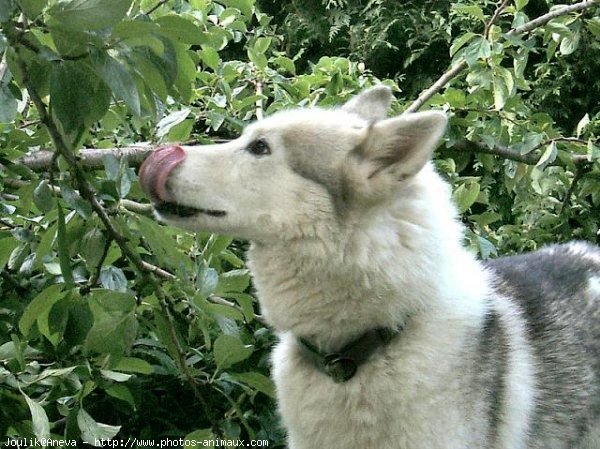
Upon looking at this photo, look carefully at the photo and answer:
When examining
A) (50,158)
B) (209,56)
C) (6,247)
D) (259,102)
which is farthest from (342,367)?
(259,102)

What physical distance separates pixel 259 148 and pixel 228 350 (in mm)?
523

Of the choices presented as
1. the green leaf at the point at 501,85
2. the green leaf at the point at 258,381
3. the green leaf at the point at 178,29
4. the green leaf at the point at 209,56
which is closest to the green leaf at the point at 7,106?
the green leaf at the point at 178,29

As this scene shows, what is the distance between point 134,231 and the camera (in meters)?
2.14

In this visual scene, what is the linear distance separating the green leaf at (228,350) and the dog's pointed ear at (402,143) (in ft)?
1.79

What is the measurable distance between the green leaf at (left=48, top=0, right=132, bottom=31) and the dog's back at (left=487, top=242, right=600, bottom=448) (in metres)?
1.37

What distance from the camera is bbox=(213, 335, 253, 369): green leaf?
2.03 meters

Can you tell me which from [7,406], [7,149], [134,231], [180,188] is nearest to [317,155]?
[180,188]

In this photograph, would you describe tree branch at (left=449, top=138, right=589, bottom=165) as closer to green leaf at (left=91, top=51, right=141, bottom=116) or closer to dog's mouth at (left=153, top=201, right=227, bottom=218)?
dog's mouth at (left=153, top=201, right=227, bottom=218)

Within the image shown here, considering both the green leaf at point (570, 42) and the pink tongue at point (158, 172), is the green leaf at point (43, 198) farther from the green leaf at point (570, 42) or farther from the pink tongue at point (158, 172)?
the green leaf at point (570, 42)

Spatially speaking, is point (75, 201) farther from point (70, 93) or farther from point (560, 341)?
point (560, 341)

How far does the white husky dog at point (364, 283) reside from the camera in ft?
6.33

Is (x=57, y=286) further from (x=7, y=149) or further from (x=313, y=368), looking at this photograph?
(x=313, y=368)

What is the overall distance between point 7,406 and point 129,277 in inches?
30.9

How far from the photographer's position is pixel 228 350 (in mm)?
2051
